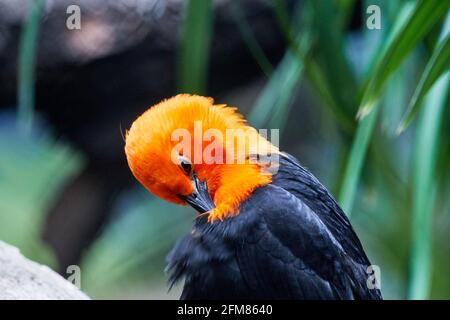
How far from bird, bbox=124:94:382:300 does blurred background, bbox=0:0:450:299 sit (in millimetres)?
611

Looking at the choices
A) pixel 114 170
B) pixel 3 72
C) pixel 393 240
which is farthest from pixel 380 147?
pixel 3 72

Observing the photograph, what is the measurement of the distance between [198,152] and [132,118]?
5.29ft

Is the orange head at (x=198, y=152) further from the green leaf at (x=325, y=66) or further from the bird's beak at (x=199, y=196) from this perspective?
the green leaf at (x=325, y=66)

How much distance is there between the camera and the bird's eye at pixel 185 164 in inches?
66.8

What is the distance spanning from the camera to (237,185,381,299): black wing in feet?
5.07

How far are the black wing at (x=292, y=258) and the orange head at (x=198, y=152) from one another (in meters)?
0.09

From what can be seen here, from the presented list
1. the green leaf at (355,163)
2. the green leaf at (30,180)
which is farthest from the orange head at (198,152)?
the green leaf at (30,180)

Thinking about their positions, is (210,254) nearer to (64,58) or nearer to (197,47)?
(197,47)

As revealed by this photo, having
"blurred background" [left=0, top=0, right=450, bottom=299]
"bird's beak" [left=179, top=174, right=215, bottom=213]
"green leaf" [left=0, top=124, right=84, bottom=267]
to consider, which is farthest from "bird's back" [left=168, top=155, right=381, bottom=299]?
"green leaf" [left=0, top=124, right=84, bottom=267]

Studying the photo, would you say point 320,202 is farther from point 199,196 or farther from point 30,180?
point 30,180

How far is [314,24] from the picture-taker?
2057mm

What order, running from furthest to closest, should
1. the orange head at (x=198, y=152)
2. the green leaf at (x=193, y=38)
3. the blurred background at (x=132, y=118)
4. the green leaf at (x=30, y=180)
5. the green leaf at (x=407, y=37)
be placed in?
the green leaf at (x=30, y=180), the blurred background at (x=132, y=118), the green leaf at (x=193, y=38), the orange head at (x=198, y=152), the green leaf at (x=407, y=37)

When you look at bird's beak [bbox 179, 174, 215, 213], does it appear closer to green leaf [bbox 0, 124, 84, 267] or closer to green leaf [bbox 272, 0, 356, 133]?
green leaf [bbox 272, 0, 356, 133]

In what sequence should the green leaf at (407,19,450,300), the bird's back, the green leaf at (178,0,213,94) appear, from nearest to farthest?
the bird's back → the green leaf at (407,19,450,300) → the green leaf at (178,0,213,94)
